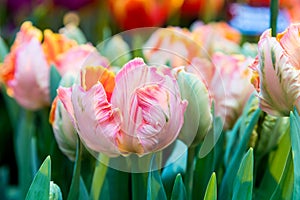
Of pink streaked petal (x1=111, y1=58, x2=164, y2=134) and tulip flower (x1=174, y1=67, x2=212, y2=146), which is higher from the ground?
pink streaked petal (x1=111, y1=58, x2=164, y2=134)

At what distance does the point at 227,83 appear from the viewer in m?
0.95

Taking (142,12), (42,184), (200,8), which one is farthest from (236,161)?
(200,8)

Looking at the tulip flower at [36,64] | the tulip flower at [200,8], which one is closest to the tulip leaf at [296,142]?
the tulip flower at [36,64]

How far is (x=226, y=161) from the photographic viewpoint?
92 cm

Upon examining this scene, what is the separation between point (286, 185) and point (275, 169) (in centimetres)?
11

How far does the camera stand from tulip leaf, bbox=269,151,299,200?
0.74 m

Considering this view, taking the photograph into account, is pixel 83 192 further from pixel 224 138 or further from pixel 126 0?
pixel 126 0

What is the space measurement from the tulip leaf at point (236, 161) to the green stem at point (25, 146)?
306 millimetres

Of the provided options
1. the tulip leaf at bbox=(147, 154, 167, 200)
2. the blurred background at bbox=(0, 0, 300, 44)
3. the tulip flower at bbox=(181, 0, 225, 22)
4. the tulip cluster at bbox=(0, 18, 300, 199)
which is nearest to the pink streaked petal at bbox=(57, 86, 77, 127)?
the tulip cluster at bbox=(0, 18, 300, 199)

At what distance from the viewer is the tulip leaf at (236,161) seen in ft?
2.70

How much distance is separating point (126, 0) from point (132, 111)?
924mm

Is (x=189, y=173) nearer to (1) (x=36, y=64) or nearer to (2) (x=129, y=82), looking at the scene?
(2) (x=129, y=82)

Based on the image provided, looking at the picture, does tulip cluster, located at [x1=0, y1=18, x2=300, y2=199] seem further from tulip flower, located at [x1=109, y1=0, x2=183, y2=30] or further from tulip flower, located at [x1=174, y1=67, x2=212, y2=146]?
tulip flower, located at [x1=109, y1=0, x2=183, y2=30]

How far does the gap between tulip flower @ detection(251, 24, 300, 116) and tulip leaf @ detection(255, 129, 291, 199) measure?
15 centimetres
